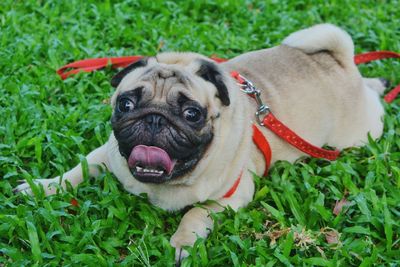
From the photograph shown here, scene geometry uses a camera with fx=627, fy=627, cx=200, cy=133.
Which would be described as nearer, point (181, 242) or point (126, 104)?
point (126, 104)

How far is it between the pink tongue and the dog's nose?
9 cm

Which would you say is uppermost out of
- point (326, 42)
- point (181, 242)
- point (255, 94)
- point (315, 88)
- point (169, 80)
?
point (169, 80)

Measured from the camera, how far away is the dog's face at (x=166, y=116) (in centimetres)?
300

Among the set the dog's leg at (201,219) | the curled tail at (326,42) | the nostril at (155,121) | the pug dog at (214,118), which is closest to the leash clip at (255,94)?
the pug dog at (214,118)

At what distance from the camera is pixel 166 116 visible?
300cm

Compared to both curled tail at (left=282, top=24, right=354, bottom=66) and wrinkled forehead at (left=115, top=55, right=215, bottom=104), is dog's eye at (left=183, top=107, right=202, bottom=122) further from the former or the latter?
curled tail at (left=282, top=24, right=354, bottom=66)

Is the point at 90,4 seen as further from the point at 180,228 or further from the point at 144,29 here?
the point at 180,228

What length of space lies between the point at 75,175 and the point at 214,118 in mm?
963

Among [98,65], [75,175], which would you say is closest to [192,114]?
[75,175]

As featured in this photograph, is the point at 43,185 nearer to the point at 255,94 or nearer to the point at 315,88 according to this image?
the point at 255,94

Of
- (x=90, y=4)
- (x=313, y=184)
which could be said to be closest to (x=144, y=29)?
(x=90, y=4)

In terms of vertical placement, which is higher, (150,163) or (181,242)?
(150,163)

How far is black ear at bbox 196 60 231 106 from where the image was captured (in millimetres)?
3205

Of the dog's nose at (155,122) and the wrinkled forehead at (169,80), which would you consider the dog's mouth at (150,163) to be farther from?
the wrinkled forehead at (169,80)
